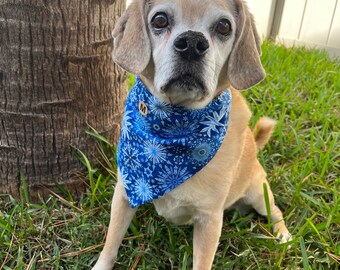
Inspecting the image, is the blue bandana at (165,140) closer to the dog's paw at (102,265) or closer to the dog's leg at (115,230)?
the dog's leg at (115,230)

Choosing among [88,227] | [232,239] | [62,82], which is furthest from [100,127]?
[232,239]

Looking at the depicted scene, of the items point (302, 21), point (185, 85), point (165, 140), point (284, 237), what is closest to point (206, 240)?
point (165, 140)

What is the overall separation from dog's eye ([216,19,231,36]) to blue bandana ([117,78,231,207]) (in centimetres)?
34

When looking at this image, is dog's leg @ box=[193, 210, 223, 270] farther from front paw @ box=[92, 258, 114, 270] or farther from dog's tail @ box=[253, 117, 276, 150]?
dog's tail @ box=[253, 117, 276, 150]

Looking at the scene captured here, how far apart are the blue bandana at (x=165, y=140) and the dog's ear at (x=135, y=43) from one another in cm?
22

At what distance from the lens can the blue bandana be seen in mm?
2006

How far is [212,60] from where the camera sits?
1.74m

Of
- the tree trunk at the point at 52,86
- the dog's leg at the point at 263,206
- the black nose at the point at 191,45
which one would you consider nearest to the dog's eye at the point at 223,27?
the black nose at the point at 191,45

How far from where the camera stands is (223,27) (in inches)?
71.3

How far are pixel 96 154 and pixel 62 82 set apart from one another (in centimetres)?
56

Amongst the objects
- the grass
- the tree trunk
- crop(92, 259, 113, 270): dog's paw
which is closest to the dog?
crop(92, 259, 113, 270): dog's paw

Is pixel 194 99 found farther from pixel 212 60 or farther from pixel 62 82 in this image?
pixel 62 82

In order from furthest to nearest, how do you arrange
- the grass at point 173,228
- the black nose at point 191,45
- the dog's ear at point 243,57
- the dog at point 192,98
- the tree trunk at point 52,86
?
the grass at point 173,228 → the tree trunk at point 52,86 → the dog's ear at point 243,57 → the dog at point 192,98 → the black nose at point 191,45

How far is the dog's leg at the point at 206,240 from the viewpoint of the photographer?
210 centimetres
